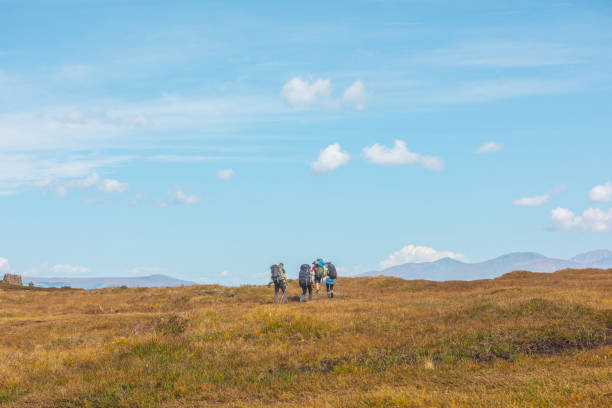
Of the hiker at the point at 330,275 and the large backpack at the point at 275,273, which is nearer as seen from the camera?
the large backpack at the point at 275,273

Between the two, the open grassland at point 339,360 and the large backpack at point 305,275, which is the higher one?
the large backpack at point 305,275

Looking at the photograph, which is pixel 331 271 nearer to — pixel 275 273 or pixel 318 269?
pixel 318 269

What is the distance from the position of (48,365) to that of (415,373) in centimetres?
1121

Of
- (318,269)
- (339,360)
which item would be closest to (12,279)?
(318,269)

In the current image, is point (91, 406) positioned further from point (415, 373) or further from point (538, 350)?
point (538, 350)

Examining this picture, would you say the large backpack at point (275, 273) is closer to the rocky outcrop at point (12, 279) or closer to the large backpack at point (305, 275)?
the large backpack at point (305, 275)

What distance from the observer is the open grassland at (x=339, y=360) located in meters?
9.80

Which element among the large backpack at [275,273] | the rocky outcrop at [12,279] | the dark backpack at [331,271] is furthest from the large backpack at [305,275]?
the rocky outcrop at [12,279]

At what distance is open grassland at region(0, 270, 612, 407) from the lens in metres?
9.80


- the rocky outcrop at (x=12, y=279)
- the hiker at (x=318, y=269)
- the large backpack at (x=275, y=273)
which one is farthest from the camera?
the rocky outcrop at (x=12, y=279)

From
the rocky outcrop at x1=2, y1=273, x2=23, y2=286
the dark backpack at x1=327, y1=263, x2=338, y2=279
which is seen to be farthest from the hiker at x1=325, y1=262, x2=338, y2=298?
the rocky outcrop at x1=2, y1=273, x2=23, y2=286

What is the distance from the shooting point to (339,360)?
43.3 feet

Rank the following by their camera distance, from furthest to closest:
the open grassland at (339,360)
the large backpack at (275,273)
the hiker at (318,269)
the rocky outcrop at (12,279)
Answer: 1. the rocky outcrop at (12,279)
2. the hiker at (318,269)
3. the large backpack at (275,273)
4. the open grassland at (339,360)

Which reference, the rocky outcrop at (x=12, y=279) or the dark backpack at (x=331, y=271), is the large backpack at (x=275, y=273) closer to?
the dark backpack at (x=331, y=271)
